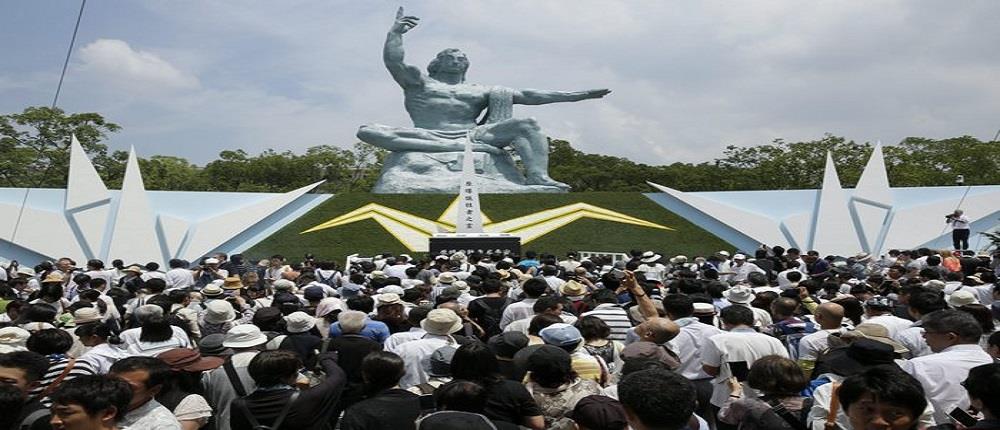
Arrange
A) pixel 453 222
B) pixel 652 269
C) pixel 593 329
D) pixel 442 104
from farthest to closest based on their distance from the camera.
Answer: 1. pixel 442 104
2. pixel 453 222
3. pixel 652 269
4. pixel 593 329

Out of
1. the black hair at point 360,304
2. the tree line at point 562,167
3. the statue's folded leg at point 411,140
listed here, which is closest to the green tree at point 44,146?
the tree line at point 562,167

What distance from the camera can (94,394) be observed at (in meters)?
2.55

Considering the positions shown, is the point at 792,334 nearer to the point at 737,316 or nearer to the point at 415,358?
the point at 737,316

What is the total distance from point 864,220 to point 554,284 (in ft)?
50.8

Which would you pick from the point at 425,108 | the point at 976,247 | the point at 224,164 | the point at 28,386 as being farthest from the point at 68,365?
the point at 224,164

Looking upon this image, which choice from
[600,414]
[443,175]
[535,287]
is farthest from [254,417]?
[443,175]

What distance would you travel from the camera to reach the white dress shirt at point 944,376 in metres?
3.26

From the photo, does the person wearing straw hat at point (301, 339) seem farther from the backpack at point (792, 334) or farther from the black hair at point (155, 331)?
the backpack at point (792, 334)

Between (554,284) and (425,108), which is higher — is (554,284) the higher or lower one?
the lower one

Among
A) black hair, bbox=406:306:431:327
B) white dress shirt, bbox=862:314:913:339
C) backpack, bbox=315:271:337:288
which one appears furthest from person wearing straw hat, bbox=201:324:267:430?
backpack, bbox=315:271:337:288

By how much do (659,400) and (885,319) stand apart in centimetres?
323

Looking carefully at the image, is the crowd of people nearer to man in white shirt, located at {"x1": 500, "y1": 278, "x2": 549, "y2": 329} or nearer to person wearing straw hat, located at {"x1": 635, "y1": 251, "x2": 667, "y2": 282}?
man in white shirt, located at {"x1": 500, "y1": 278, "x2": 549, "y2": 329}

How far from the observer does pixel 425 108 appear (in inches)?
1073

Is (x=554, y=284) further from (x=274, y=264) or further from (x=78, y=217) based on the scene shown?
(x=78, y=217)
